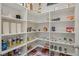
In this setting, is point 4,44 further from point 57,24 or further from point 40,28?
point 57,24

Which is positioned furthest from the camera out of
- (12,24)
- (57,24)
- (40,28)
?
(57,24)

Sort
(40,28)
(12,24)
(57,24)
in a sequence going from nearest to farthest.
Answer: (12,24), (40,28), (57,24)

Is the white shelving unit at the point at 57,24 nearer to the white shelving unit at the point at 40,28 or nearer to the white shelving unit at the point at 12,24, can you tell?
the white shelving unit at the point at 40,28

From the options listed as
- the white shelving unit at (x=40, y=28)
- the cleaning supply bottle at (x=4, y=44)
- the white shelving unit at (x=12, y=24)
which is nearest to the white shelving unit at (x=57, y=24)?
the white shelving unit at (x=40, y=28)

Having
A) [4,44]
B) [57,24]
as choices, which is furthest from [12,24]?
[57,24]

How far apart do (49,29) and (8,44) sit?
0.56 meters

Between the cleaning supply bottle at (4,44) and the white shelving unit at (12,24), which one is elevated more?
the white shelving unit at (12,24)

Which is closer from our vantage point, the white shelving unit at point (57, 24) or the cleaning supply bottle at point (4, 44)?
the cleaning supply bottle at point (4, 44)

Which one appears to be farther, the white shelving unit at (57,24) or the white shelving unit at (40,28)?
the white shelving unit at (57,24)

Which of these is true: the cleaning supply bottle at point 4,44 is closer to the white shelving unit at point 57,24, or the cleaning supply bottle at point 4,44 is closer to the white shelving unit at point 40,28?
the white shelving unit at point 40,28

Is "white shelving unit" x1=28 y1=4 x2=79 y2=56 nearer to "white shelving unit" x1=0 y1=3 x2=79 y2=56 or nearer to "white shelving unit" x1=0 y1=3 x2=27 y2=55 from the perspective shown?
"white shelving unit" x1=0 y1=3 x2=79 y2=56

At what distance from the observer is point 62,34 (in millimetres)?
1353

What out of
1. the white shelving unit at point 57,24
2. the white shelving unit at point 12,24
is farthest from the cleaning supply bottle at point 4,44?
the white shelving unit at point 57,24

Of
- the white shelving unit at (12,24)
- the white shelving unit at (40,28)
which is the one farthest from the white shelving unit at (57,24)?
the white shelving unit at (12,24)
